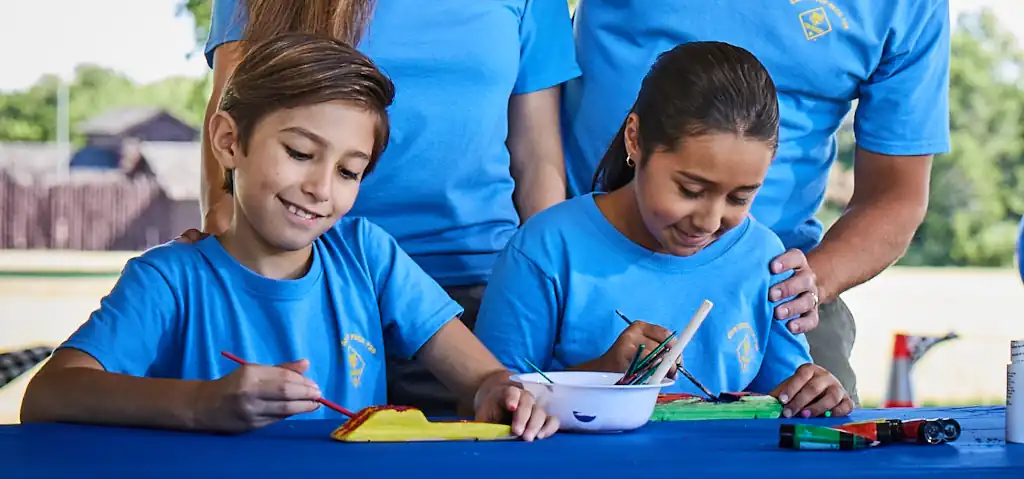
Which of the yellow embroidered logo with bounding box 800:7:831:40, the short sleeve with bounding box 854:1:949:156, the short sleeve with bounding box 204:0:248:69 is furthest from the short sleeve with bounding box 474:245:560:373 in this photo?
the short sleeve with bounding box 854:1:949:156

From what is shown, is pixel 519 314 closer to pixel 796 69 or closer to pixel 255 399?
pixel 255 399

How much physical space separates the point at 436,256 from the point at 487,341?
11.4 inches

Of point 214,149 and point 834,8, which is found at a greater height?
point 834,8

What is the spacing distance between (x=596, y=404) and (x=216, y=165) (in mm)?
922

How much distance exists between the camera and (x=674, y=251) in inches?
80.6

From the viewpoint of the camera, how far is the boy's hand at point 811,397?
177cm

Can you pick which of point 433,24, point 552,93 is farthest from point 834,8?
point 433,24

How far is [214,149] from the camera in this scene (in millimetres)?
1906

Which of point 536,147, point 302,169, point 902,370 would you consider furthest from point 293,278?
point 902,370

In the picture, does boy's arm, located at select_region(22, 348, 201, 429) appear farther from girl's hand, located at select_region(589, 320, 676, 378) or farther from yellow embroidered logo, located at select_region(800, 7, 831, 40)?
yellow embroidered logo, located at select_region(800, 7, 831, 40)

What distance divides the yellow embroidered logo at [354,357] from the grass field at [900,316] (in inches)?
289

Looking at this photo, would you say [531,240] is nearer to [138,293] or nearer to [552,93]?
[552,93]

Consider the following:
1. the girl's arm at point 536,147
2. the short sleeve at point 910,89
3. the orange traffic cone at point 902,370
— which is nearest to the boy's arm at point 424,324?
the girl's arm at point 536,147

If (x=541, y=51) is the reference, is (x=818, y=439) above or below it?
below
